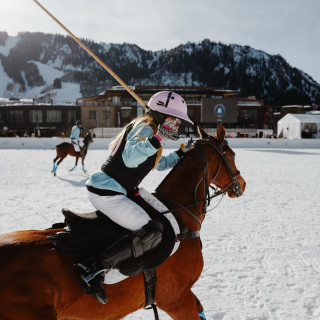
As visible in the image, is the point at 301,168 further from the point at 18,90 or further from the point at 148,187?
the point at 18,90

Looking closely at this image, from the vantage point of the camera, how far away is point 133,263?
2.22 m

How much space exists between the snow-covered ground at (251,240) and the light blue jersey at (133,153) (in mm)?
1857

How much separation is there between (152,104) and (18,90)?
212 metres

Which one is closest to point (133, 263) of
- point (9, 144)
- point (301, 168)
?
point (301, 168)

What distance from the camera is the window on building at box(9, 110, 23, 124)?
6044 cm

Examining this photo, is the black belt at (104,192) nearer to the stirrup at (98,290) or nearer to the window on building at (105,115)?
the stirrup at (98,290)

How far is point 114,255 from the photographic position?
2141 mm

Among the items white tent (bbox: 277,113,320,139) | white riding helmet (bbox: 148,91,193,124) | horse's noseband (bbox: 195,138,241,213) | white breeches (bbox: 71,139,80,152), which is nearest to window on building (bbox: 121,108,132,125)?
white tent (bbox: 277,113,320,139)

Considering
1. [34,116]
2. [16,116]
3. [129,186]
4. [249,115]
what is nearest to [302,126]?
[249,115]

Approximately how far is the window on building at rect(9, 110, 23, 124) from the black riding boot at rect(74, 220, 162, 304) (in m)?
65.4

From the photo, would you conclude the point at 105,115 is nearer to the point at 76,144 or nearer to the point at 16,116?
the point at 16,116

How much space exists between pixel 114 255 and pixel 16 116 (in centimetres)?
6647

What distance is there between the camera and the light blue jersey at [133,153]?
2.18 metres

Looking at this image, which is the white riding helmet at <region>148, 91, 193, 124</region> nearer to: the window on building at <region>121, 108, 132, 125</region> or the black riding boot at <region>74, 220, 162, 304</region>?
the black riding boot at <region>74, 220, 162, 304</region>
